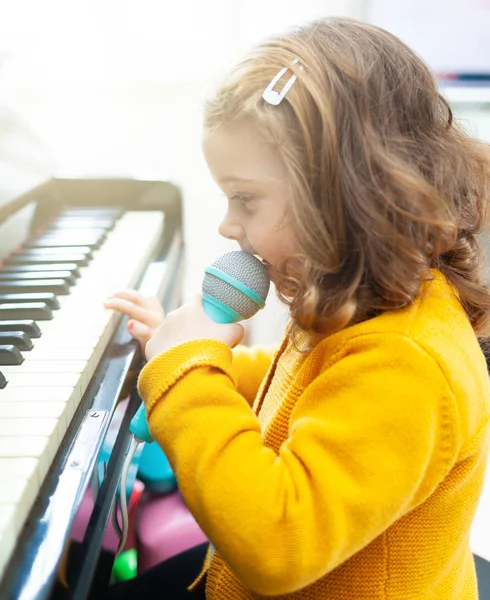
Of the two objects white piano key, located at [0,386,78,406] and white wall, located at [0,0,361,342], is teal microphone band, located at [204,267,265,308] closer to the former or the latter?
white piano key, located at [0,386,78,406]

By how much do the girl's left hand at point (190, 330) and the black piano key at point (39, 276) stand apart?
13.1 inches

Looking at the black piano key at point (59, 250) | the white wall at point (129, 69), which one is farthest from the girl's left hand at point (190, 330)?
the white wall at point (129, 69)

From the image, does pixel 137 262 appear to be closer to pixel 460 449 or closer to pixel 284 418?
pixel 284 418

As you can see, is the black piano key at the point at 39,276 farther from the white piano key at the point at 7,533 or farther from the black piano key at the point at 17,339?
the white piano key at the point at 7,533

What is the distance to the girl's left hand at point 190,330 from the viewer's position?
0.77 metres

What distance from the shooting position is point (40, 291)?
1.03 metres

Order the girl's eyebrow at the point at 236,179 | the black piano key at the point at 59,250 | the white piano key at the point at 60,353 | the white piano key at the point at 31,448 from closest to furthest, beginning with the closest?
the white piano key at the point at 31,448 < the girl's eyebrow at the point at 236,179 < the white piano key at the point at 60,353 < the black piano key at the point at 59,250

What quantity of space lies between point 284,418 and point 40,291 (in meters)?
0.48

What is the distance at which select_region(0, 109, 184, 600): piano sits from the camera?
559 millimetres

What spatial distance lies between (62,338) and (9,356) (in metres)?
0.08

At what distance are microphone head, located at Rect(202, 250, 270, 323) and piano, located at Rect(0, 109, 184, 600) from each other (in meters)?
0.16

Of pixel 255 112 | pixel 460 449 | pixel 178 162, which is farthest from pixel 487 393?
pixel 178 162

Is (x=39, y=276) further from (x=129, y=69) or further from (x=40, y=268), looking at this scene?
(x=129, y=69)

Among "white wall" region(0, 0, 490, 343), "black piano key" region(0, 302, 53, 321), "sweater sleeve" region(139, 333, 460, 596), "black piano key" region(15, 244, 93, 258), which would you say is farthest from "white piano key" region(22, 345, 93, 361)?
"white wall" region(0, 0, 490, 343)
